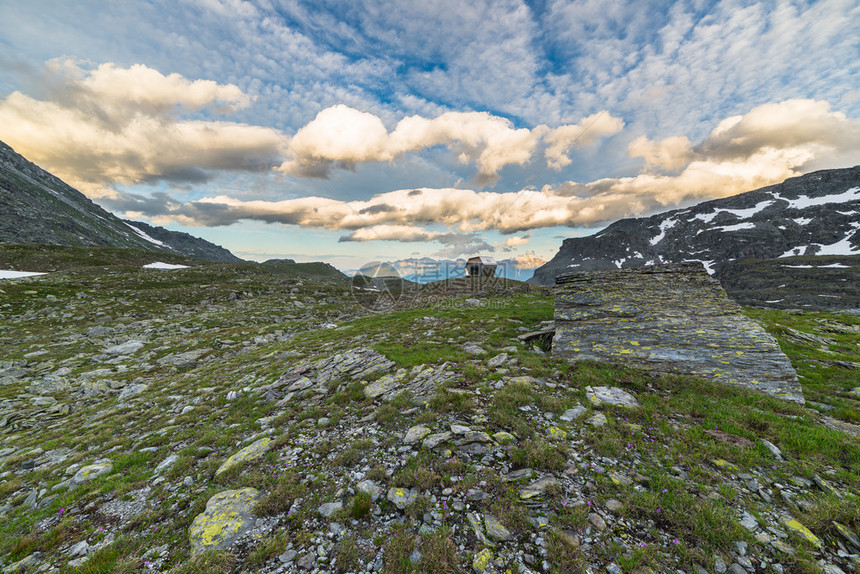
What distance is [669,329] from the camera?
13742mm

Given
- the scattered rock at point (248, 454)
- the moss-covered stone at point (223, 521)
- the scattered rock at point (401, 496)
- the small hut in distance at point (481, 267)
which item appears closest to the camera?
the moss-covered stone at point (223, 521)

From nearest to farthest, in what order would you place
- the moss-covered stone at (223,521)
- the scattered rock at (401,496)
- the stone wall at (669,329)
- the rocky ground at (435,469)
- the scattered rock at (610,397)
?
the rocky ground at (435,469) < the moss-covered stone at (223,521) < the scattered rock at (401,496) < the scattered rock at (610,397) < the stone wall at (669,329)

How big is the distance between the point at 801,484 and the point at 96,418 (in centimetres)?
2393

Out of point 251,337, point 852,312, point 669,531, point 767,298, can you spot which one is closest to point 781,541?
point 669,531

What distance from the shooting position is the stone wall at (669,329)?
11242 mm

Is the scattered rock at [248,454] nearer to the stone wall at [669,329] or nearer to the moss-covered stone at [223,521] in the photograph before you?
the moss-covered stone at [223,521]

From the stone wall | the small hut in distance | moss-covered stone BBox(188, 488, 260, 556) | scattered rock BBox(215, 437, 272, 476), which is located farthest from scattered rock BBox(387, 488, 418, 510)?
the small hut in distance

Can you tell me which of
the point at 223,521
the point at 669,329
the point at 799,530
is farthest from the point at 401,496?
the point at 669,329

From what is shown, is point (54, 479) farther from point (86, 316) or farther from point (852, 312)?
point (852, 312)

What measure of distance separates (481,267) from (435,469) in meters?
53.4

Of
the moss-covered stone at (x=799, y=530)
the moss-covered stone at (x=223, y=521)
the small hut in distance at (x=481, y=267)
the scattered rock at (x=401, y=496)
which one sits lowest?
the moss-covered stone at (x=223, y=521)

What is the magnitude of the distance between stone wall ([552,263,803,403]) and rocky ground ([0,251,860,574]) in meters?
1.06

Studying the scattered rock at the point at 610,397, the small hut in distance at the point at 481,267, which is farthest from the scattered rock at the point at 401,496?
the small hut in distance at the point at 481,267

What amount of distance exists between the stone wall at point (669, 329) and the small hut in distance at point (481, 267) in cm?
3906
